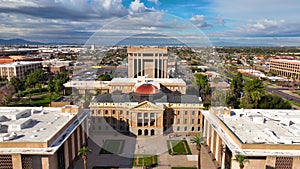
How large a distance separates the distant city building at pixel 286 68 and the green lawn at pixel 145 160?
266 feet

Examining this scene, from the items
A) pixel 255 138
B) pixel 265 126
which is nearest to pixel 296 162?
pixel 255 138

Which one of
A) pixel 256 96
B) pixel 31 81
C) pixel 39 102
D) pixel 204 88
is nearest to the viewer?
→ pixel 256 96

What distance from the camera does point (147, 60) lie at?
67125mm

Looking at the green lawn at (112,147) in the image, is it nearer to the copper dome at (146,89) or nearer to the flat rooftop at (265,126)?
the copper dome at (146,89)

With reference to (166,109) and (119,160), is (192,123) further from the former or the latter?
(119,160)

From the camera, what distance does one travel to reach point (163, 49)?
217 feet

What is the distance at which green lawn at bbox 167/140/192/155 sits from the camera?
32.8m

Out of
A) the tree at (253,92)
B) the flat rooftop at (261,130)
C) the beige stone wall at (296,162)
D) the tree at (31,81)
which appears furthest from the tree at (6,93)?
the beige stone wall at (296,162)

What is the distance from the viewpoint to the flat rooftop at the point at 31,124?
23247 millimetres

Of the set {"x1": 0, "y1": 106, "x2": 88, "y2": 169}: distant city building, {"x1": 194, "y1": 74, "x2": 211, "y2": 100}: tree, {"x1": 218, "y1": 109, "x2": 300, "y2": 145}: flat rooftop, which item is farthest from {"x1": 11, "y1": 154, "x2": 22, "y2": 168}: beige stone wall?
{"x1": 194, "y1": 74, "x2": 211, "y2": 100}: tree

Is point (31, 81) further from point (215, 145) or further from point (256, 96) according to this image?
point (256, 96)

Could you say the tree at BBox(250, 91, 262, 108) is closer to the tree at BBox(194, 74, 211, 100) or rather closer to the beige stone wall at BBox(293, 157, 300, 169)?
the tree at BBox(194, 74, 211, 100)

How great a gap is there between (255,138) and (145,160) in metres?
13.4

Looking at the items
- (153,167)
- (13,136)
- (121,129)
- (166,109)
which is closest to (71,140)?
(13,136)
